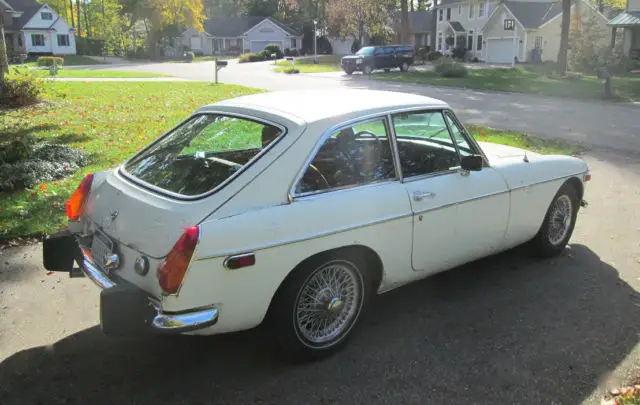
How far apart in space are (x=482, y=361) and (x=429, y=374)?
0.38 m

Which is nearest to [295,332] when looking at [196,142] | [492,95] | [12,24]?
[196,142]

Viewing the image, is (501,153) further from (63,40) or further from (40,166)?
(63,40)

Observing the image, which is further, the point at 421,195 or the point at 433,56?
the point at 433,56

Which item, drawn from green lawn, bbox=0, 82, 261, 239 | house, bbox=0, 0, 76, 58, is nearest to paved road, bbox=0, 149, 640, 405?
green lawn, bbox=0, 82, 261, 239

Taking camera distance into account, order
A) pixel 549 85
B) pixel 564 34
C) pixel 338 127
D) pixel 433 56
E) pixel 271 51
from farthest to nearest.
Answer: pixel 271 51 < pixel 433 56 < pixel 564 34 < pixel 549 85 < pixel 338 127

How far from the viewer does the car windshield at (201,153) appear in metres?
3.39

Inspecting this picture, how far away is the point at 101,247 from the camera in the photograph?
3.41m

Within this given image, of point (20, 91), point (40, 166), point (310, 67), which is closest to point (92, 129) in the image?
point (40, 166)

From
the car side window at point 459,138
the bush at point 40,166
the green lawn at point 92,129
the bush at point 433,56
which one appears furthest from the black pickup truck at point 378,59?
the car side window at point 459,138

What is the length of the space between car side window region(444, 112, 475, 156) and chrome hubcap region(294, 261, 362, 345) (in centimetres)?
143

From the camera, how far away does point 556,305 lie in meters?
4.22

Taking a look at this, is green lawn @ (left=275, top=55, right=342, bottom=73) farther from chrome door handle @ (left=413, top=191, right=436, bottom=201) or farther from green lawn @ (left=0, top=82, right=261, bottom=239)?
chrome door handle @ (left=413, top=191, right=436, bottom=201)

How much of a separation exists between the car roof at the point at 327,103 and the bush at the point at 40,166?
13.5 feet

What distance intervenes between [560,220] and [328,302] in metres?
2.74
